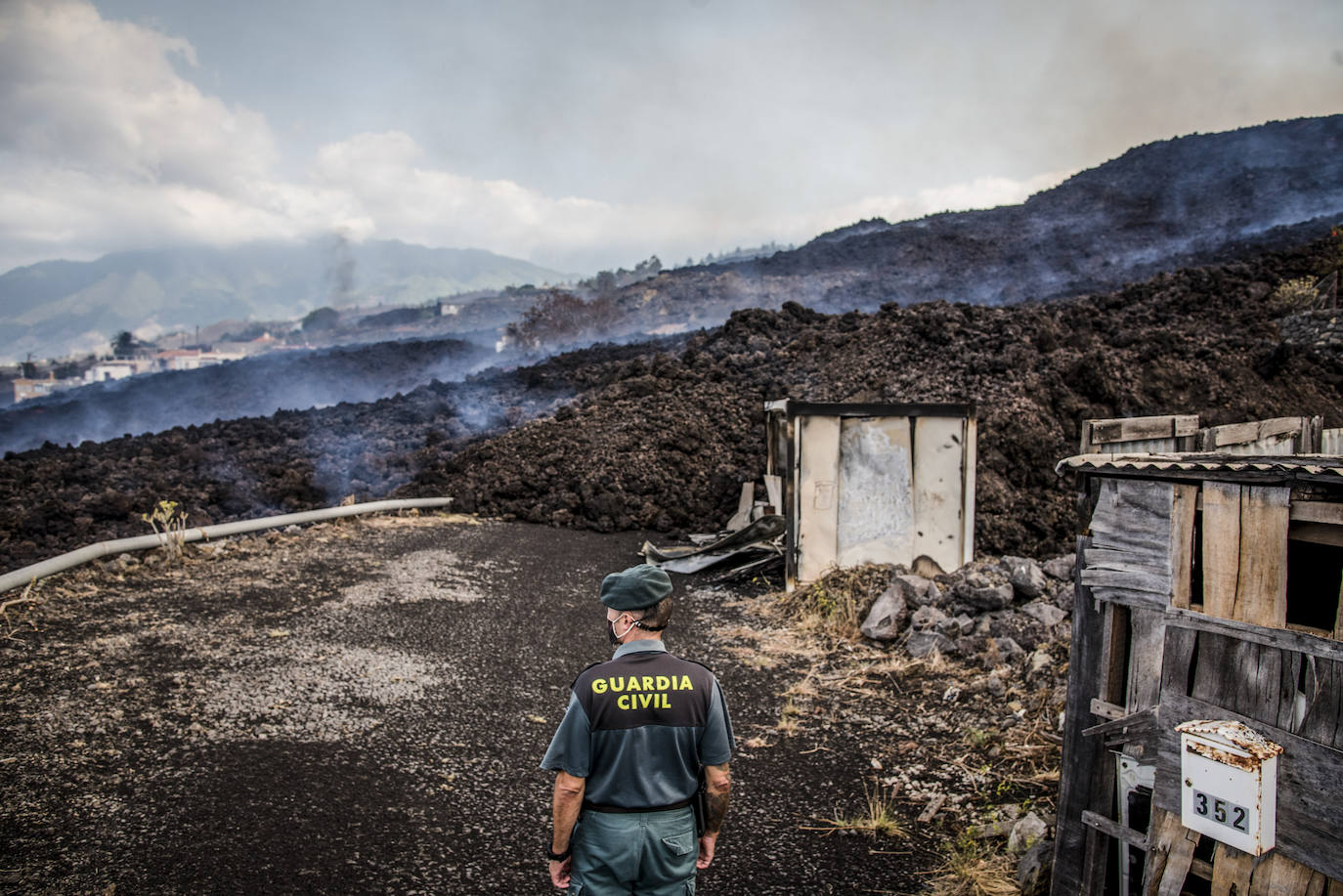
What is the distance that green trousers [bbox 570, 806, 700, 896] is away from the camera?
229cm

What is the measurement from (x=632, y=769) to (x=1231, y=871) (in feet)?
5.64

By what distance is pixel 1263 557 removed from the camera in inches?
86.6

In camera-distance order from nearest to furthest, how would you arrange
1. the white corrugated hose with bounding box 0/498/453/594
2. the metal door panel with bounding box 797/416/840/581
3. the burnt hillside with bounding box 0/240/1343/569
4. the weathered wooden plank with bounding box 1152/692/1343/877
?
the weathered wooden plank with bounding box 1152/692/1343/877 < the white corrugated hose with bounding box 0/498/453/594 < the metal door panel with bounding box 797/416/840/581 < the burnt hillside with bounding box 0/240/1343/569

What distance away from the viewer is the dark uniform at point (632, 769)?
90.2 inches

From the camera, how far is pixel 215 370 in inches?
1663

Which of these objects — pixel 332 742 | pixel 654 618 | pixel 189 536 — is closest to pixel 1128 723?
pixel 654 618

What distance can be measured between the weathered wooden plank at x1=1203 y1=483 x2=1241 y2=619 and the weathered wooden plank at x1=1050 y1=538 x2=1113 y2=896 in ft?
1.35

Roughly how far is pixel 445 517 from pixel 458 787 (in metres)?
8.70

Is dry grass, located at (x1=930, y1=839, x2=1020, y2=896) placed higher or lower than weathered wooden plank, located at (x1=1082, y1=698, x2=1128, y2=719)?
lower

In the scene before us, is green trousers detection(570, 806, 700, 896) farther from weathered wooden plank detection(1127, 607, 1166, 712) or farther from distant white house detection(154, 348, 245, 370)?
distant white house detection(154, 348, 245, 370)

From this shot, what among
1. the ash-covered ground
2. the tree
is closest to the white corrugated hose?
the ash-covered ground

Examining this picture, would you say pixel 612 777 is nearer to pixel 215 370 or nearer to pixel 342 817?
pixel 342 817

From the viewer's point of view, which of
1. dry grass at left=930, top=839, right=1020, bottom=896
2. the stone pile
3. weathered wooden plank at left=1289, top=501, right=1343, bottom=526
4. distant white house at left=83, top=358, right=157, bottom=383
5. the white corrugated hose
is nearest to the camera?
weathered wooden plank at left=1289, top=501, right=1343, bottom=526

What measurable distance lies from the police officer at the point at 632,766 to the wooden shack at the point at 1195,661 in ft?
4.52
